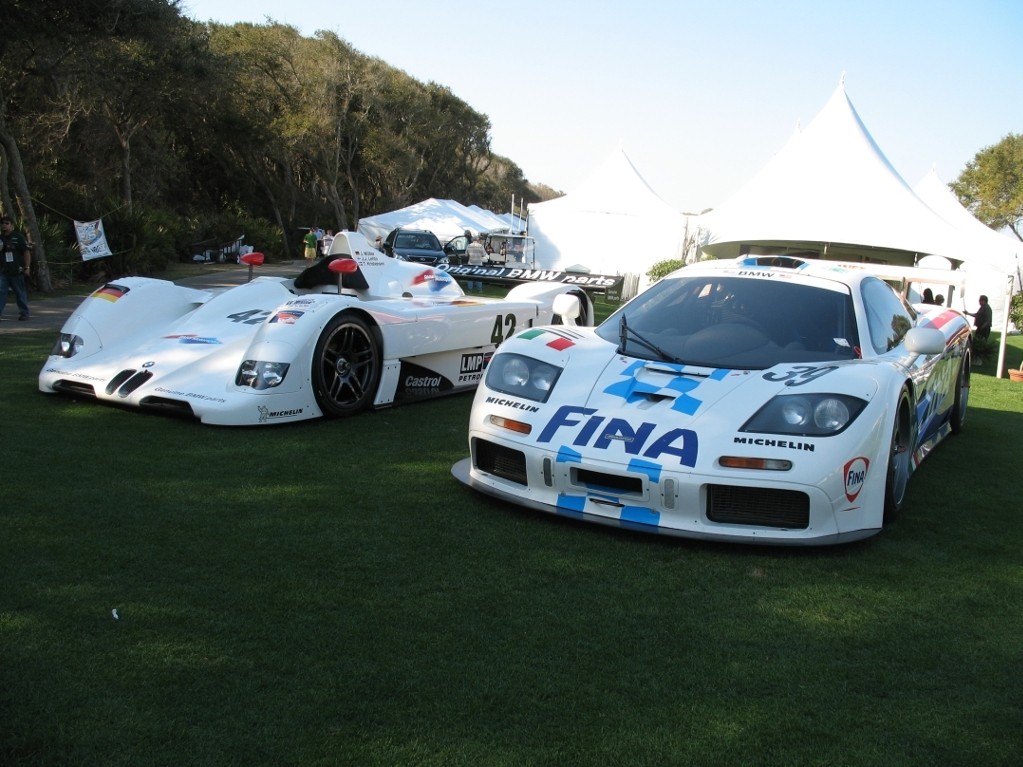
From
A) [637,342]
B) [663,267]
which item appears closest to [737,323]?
[637,342]

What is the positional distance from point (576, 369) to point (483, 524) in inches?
39.8

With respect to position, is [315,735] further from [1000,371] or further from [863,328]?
[1000,371]

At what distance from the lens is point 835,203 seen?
70.4 ft

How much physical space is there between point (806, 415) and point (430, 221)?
1475 inches

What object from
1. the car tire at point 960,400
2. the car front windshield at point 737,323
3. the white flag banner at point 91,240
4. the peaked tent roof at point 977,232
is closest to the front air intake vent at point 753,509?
the car front windshield at point 737,323

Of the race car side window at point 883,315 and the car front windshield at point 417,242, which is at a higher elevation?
the car front windshield at point 417,242

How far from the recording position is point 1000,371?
13492 mm

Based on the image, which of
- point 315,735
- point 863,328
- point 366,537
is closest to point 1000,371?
point 863,328

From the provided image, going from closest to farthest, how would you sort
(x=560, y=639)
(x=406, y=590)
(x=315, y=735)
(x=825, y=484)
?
(x=315, y=735), (x=560, y=639), (x=406, y=590), (x=825, y=484)

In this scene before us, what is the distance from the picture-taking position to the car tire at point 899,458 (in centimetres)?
448

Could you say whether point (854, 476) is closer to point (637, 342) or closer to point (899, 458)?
point (899, 458)

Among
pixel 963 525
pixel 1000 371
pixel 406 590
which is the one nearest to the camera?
pixel 406 590

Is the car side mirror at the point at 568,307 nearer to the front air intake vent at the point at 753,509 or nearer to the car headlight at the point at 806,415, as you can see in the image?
the car headlight at the point at 806,415

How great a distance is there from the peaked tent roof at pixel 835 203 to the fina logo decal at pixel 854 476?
17823mm
